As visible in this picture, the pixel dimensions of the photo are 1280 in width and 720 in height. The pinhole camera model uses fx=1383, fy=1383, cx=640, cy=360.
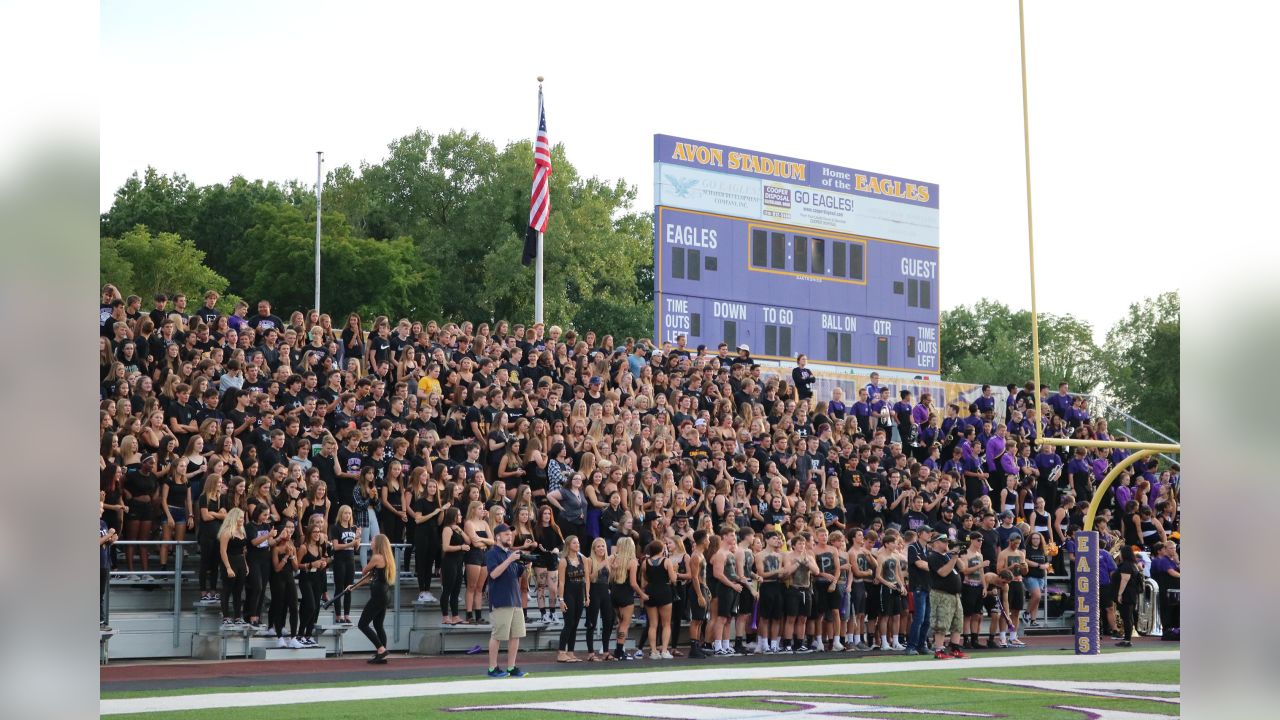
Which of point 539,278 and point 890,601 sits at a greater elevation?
point 539,278

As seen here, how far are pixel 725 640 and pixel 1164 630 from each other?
8.23 m

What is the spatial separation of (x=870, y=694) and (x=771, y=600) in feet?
17.6

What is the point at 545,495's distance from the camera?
1694 centimetres

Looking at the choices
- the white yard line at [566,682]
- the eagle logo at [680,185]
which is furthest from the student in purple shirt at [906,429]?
the white yard line at [566,682]

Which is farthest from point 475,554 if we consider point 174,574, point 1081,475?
point 1081,475

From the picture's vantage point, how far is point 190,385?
15.8 metres

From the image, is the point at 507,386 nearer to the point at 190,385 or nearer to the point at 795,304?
the point at 190,385

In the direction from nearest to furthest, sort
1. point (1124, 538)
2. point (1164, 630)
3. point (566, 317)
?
point (1164, 630) < point (1124, 538) < point (566, 317)

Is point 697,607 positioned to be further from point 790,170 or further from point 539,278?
point 790,170

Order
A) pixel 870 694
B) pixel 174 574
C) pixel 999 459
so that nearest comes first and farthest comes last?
pixel 870 694
pixel 174 574
pixel 999 459

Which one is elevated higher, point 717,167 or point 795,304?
point 717,167

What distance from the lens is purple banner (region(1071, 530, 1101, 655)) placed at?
1045cm

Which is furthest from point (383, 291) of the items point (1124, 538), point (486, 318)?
point (1124, 538)

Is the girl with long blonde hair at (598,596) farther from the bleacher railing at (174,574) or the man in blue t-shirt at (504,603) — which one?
the bleacher railing at (174,574)
